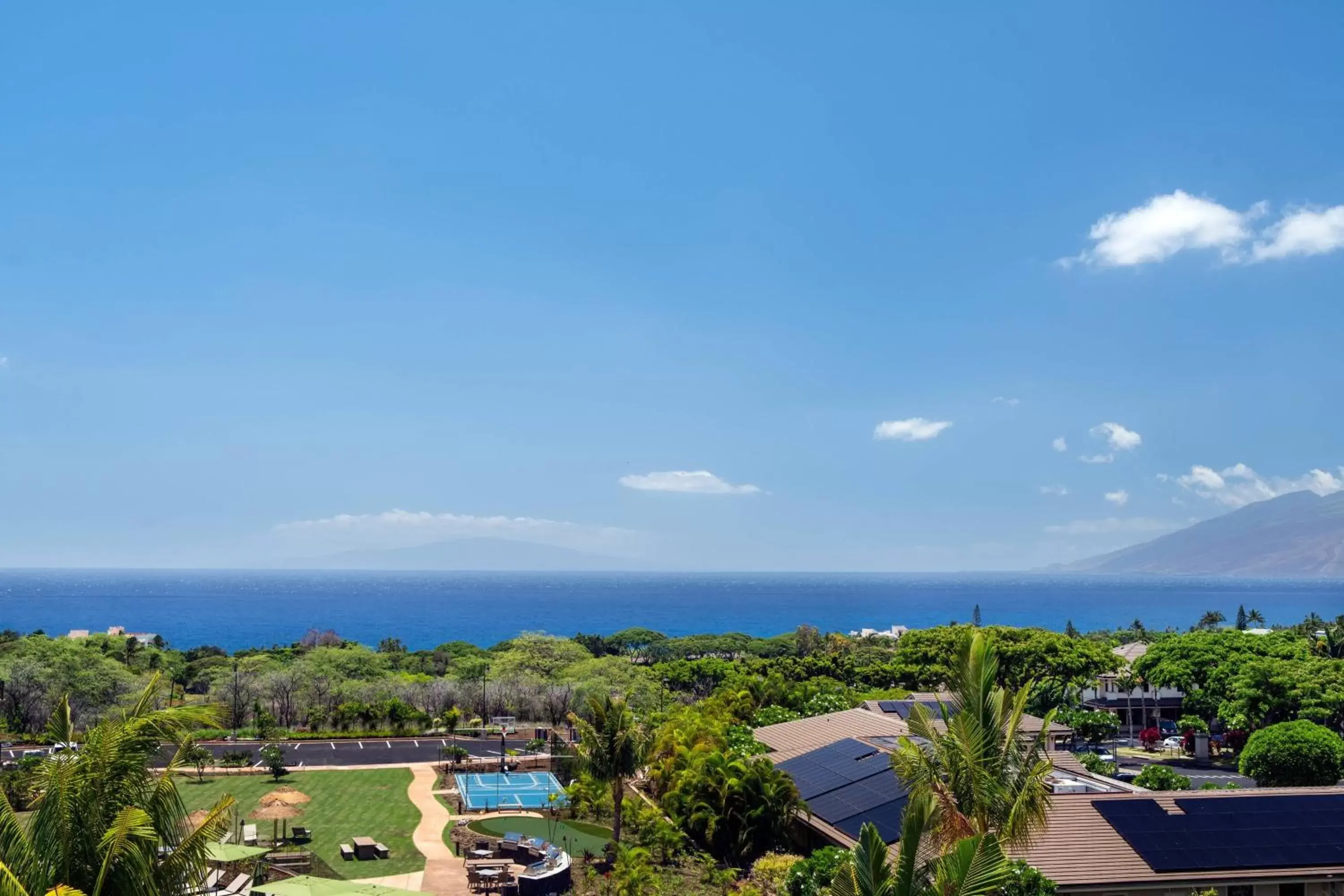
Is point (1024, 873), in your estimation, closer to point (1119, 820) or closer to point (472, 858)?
point (1119, 820)

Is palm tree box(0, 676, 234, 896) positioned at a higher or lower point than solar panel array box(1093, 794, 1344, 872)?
higher

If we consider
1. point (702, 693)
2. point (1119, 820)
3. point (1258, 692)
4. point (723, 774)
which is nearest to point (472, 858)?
point (723, 774)

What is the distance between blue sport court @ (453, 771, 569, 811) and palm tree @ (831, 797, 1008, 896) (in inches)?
1019

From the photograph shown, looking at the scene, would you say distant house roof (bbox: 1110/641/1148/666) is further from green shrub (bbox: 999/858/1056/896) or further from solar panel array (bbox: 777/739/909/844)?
green shrub (bbox: 999/858/1056/896)

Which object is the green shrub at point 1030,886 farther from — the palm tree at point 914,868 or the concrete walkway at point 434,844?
the concrete walkway at point 434,844

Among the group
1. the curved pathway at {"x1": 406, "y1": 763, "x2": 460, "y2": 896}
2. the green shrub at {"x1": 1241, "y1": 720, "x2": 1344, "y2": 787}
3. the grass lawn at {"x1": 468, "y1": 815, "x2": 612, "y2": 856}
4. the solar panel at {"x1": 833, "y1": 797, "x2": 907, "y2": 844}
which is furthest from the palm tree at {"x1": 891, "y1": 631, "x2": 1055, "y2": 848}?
the green shrub at {"x1": 1241, "y1": 720, "x2": 1344, "y2": 787}

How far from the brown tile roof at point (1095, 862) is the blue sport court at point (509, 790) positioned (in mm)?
19570

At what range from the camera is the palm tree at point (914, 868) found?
10836mm

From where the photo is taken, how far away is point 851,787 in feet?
85.6

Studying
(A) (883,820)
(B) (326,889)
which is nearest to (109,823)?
(B) (326,889)

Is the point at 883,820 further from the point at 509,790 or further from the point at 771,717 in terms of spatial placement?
the point at 509,790

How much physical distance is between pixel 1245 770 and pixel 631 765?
81.1 ft

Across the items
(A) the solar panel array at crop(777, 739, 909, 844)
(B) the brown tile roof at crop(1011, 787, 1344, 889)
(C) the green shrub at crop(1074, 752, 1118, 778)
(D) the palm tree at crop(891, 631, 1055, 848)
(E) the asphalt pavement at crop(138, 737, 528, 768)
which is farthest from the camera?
(E) the asphalt pavement at crop(138, 737, 528, 768)

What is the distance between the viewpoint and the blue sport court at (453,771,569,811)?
38.1 metres
